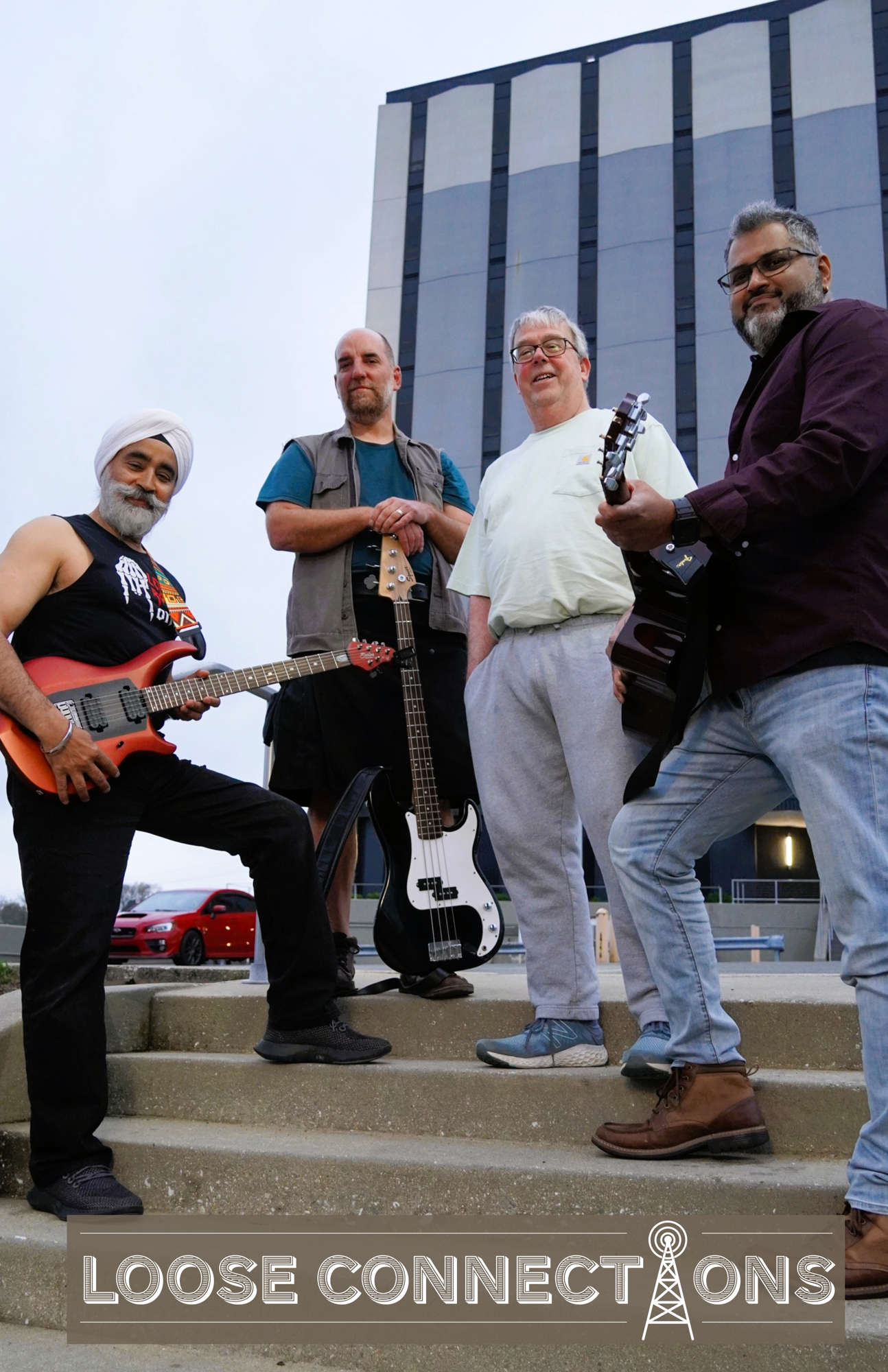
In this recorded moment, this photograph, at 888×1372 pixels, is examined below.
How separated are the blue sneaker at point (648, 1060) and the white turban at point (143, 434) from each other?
2.32m

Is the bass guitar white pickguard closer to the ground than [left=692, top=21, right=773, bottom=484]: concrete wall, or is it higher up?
closer to the ground

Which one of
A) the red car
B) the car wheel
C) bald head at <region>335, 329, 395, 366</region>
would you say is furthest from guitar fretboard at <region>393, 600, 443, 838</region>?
the car wheel

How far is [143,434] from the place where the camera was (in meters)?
3.78

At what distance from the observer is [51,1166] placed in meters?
3.04

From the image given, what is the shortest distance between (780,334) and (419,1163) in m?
2.24

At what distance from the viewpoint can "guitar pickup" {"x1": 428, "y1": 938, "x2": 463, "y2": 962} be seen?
12.6 feet

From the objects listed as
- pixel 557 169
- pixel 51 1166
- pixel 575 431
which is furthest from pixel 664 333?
pixel 51 1166

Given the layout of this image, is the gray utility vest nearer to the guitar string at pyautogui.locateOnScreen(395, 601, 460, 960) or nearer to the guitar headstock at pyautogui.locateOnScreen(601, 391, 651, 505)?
the guitar string at pyautogui.locateOnScreen(395, 601, 460, 960)

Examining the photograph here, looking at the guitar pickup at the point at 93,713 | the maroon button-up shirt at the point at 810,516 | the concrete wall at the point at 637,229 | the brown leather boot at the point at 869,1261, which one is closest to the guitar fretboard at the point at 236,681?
the guitar pickup at the point at 93,713

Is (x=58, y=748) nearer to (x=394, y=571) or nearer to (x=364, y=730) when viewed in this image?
(x=364, y=730)

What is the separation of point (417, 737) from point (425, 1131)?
4.50 ft

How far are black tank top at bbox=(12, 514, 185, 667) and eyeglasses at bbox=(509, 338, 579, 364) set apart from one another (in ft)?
4.75

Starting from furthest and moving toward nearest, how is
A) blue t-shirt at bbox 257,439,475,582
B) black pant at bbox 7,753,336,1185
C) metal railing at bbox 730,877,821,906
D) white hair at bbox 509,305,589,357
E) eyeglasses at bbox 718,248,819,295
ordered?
metal railing at bbox 730,877,821,906
blue t-shirt at bbox 257,439,475,582
white hair at bbox 509,305,589,357
black pant at bbox 7,753,336,1185
eyeglasses at bbox 718,248,819,295

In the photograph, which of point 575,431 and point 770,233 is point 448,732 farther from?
point 770,233
